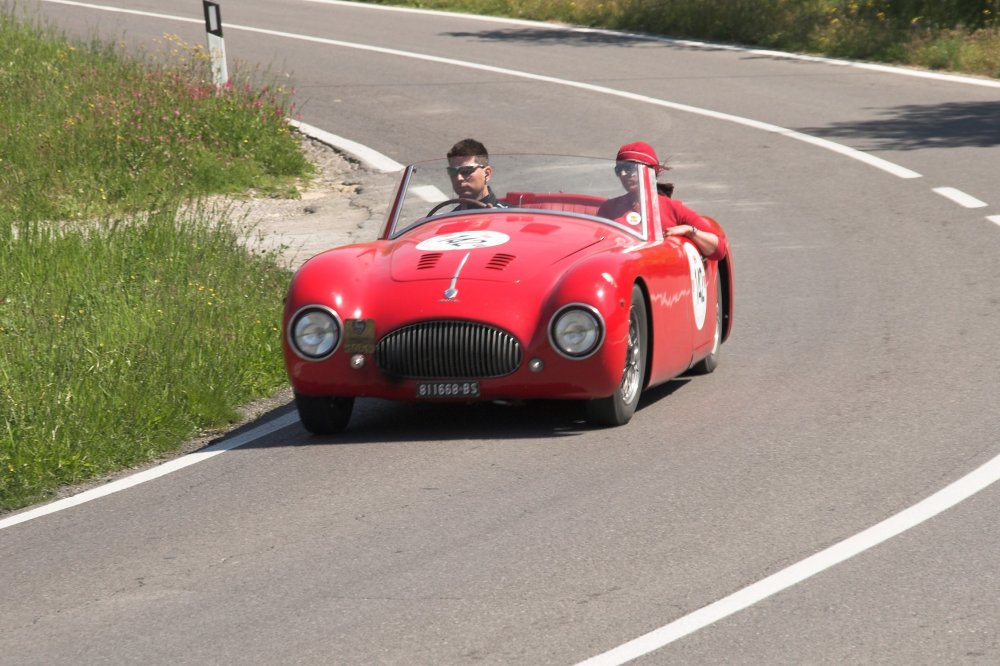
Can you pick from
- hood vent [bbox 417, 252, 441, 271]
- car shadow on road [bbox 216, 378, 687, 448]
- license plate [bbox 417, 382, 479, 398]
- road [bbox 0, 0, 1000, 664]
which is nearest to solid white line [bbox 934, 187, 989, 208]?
road [bbox 0, 0, 1000, 664]

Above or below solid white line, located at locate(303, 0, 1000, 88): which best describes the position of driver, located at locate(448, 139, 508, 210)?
above

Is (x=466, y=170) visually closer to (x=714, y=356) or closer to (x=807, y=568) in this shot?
(x=714, y=356)

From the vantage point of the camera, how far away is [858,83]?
23.4m

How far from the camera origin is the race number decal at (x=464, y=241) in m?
8.93

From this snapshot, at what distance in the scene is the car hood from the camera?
339 inches

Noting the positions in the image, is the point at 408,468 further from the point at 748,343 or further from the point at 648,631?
the point at 748,343

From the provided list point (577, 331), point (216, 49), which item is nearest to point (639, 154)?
point (577, 331)

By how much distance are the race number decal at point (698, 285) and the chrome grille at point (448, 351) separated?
1580 mm

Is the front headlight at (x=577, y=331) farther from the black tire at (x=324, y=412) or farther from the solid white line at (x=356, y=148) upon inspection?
the solid white line at (x=356, y=148)

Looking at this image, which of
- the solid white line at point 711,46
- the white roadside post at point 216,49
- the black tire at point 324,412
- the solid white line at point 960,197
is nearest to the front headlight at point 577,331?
the black tire at point 324,412

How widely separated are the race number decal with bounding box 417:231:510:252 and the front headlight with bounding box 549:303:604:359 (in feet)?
2.49

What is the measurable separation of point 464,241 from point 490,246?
0.19m

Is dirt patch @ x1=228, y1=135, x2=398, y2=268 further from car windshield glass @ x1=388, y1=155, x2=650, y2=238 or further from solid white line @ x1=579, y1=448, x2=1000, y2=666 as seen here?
solid white line @ x1=579, y1=448, x2=1000, y2=666

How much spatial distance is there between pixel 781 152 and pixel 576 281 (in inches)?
427
